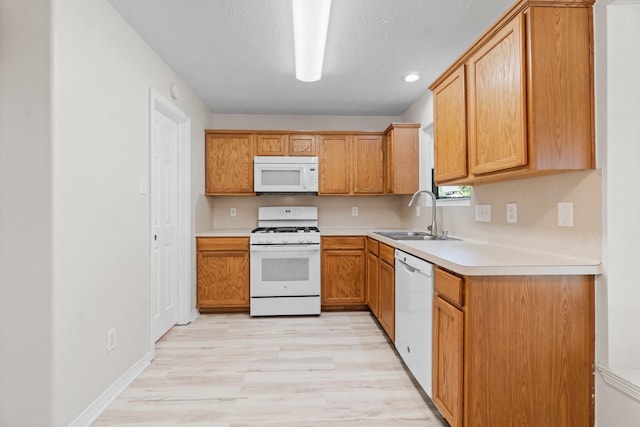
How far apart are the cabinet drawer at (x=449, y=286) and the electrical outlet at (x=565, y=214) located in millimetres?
622

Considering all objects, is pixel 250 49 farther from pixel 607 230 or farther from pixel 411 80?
pixel 607 230

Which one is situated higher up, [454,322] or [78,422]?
[454,322]

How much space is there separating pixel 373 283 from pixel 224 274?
1.55 meters

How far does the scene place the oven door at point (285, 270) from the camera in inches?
133

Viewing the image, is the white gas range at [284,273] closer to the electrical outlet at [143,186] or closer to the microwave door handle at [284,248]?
the microwave door handle at [284,248]

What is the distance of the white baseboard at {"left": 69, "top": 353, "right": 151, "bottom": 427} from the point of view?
1674 millimetres

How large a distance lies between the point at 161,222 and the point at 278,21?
1.86m

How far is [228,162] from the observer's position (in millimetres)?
3777

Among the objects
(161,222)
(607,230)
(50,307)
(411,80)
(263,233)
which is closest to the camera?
(607,230)

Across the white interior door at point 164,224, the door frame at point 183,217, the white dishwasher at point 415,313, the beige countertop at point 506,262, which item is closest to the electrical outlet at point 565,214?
the beige countertop at point 506,262

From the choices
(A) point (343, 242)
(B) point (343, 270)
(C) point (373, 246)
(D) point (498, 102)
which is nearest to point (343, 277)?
(B) point (343, 270)

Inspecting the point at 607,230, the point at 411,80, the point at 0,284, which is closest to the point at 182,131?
the point at 0,284

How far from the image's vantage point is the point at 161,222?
2.82m

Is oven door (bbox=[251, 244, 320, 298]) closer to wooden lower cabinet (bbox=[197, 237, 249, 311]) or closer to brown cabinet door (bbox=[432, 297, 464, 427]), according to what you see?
wooden lower cabinet (bbox=[197, 237, 249, 311])
